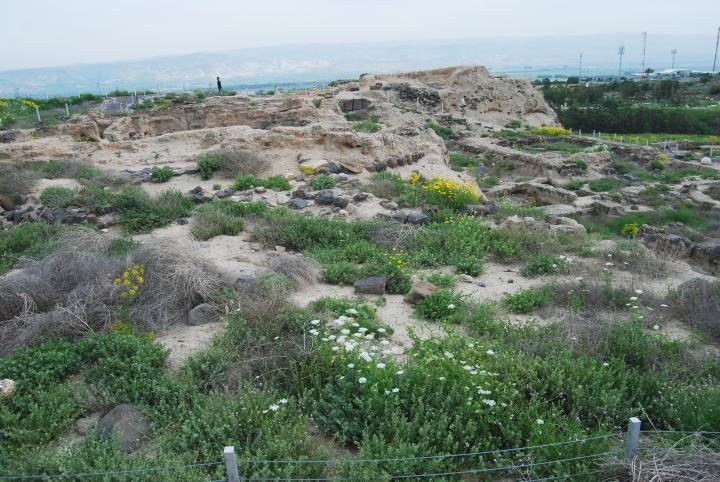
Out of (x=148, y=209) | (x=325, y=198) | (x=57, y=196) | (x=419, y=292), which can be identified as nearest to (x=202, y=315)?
(x=419, y=292)

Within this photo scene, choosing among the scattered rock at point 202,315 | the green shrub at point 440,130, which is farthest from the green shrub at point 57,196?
the green shrub at point 440,130

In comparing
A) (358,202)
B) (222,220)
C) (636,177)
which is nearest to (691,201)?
(636,177)

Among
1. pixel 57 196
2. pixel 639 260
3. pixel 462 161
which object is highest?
pixel 57 196

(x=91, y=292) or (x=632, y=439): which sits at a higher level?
(x=91, y=292)

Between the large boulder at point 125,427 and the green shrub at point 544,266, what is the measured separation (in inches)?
222

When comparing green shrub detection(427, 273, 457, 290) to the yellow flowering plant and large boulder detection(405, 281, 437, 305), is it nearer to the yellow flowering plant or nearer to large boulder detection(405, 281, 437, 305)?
large boulder detection(405, 281, 437, 305)

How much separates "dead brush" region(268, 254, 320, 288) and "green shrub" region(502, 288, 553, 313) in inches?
104

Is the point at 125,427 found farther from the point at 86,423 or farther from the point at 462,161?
the point at 462,161

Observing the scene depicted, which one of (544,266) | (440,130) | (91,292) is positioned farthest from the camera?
(440,130)

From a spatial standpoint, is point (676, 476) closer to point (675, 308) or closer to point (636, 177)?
point (675, 308)

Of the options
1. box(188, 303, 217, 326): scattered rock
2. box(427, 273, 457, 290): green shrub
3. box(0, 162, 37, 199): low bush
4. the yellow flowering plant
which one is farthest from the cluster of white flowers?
box(0, 162, 37, 199): low bush

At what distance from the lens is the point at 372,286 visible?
7.31m

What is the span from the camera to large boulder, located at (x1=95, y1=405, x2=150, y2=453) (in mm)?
4266

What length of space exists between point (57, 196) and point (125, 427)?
8.72 metres
